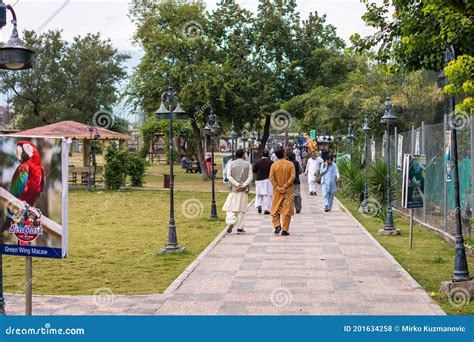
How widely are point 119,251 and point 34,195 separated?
7266mm

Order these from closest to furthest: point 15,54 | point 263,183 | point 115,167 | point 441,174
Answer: point 15,54, point 441,174, point 263,183, point 115,167

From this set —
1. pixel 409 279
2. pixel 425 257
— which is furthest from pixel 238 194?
pixel 409 279

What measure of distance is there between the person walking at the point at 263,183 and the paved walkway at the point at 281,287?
485 centimetres

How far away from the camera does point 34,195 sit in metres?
6.44

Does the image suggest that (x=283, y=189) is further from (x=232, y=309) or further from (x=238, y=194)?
(x=232, y=309)

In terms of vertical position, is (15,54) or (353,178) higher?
(15,54)

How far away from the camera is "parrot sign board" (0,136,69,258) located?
637 cm

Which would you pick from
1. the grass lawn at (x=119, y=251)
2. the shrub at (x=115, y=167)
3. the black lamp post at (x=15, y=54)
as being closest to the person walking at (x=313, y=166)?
the grass lawn at (x=119, y=251)

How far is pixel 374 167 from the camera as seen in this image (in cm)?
1892

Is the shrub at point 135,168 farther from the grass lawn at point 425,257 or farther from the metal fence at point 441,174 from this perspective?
the grass lawn at point 425,257

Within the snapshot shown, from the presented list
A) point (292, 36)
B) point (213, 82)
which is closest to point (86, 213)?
point (213, 82)

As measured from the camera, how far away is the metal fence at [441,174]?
534 inches

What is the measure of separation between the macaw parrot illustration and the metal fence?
27.2 feet

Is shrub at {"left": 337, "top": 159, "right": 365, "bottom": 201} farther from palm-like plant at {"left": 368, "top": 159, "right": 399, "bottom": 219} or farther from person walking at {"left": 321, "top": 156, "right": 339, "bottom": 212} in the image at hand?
palm-like plant at {"left": 368, "top": 159, "right": 399, "bottom": 219}
